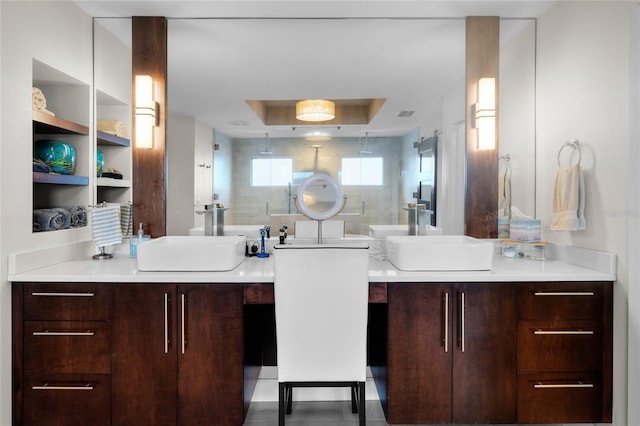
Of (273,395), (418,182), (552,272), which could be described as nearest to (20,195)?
(273,395)

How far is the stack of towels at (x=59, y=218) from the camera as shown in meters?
2.03

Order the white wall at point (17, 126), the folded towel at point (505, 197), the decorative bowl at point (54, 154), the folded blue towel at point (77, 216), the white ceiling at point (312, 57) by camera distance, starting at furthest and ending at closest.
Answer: the folded towel at point (505, 197) → the white ceiling at point (312, 57) → the folded blue towel at point (77, 216) → the decorative bowl at point (54, 154) → the white wall at point (17, 126)

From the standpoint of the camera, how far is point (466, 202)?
245cm

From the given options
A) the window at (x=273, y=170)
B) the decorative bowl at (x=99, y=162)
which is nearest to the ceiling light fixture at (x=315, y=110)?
the window at (x=273, y=170)

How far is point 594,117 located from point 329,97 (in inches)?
55.4

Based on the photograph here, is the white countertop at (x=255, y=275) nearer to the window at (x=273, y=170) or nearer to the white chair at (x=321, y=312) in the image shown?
the white chair at (x=321, y=312)

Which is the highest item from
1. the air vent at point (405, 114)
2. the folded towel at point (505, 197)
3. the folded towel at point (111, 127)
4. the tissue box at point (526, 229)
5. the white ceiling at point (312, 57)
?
the white ceiling at point (312, 57)

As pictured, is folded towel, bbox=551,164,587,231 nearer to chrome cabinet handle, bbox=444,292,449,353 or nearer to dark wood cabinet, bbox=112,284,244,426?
chrome cabinet handle, bbox=444,292,449,353

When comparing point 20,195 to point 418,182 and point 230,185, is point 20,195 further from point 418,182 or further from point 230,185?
point 418,182

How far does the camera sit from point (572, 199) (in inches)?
80.0

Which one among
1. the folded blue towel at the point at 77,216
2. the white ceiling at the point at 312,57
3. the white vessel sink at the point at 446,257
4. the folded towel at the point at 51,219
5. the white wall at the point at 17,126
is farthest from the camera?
the white ceiling at the point at 312,57

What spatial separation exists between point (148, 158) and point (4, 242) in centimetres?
88

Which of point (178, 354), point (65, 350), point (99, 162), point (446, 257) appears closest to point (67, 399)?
point (65, 350)

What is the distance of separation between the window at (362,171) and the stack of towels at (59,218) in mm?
1585
